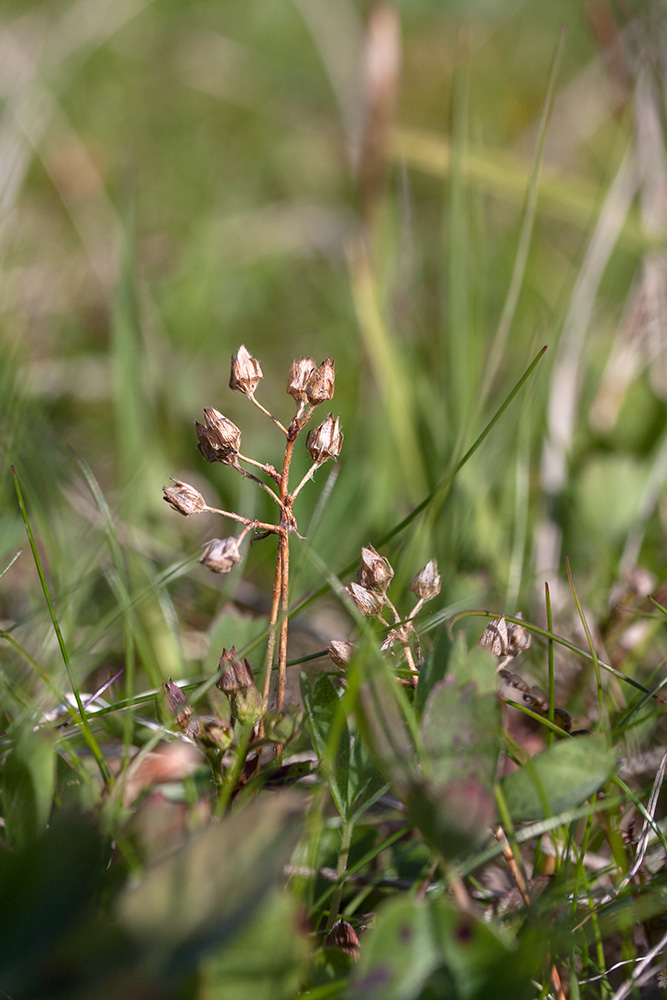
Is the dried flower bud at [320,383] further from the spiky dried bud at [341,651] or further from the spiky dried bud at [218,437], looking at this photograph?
the spiky dried bud at [341,651]

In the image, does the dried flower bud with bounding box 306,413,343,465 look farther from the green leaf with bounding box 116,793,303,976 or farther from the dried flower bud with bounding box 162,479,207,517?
the green leaf with bounding box 116,793,303,976

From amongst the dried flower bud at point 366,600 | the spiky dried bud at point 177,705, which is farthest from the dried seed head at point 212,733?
the dried flower bud at point 366,600

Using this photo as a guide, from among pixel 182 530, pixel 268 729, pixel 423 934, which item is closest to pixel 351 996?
pixel 423 934

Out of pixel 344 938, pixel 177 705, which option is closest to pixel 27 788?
pixel 177 705

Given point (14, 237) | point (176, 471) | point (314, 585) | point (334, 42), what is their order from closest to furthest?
point (314, 585), point (176, 471), point (14, 237), point (334, 42)

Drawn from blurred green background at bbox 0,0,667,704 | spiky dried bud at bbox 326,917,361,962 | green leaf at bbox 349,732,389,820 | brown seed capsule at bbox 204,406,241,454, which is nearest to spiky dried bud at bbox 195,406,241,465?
brown seed capsule at bbox 204,406,241,454

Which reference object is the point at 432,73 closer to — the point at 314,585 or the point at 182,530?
the point at 182,530
